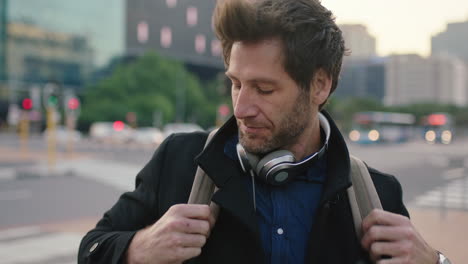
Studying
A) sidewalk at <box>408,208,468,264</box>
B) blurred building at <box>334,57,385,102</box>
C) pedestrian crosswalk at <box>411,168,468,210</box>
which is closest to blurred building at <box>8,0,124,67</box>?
pedestrian crosswalk at <box>411,168,468,210</box>

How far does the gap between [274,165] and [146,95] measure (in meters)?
50.5

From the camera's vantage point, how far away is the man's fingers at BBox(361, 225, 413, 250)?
4.88 ft

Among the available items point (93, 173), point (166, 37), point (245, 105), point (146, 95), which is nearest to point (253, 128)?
point (245, 105)

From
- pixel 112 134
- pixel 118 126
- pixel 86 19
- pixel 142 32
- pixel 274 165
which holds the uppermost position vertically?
pixel 86 19

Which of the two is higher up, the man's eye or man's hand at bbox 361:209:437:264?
the man's eye

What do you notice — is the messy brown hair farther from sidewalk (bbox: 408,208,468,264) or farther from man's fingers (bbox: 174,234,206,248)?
sidewalk (bbox: 408,208,468,264)

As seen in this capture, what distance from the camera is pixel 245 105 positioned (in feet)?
5.36

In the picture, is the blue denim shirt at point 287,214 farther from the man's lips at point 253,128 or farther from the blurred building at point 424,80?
the blurred building at point 424,80

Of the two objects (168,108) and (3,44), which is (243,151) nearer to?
(168,108)

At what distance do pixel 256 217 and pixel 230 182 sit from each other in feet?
0.44

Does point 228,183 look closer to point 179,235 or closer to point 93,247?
point 179,235

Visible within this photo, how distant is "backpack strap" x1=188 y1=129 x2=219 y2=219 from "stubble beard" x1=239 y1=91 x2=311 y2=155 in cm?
16

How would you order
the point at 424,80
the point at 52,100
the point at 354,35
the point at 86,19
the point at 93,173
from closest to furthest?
the point at 354,35
the point at 52,100
the point at 93,173
the point at 86,19
the point at 424,80

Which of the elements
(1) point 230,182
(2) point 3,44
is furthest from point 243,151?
(2) point 3,44
